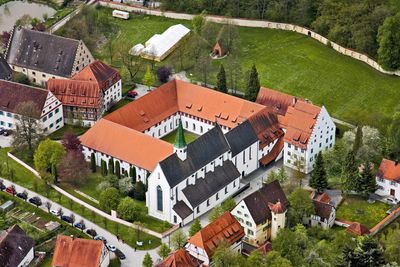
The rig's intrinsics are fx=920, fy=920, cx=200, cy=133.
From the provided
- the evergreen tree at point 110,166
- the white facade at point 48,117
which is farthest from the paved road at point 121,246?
the white facade at point 48,117

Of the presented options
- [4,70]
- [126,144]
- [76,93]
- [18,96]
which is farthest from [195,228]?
[4,70]

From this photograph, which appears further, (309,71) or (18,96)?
(309,71)

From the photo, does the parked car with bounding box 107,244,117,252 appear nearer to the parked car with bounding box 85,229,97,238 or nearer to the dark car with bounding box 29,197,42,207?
the parked car with bounding box 85,229,97,238

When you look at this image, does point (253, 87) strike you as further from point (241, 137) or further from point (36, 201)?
point (36, 201)

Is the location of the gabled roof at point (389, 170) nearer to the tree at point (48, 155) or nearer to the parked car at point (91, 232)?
the parked car at point (91, 232)

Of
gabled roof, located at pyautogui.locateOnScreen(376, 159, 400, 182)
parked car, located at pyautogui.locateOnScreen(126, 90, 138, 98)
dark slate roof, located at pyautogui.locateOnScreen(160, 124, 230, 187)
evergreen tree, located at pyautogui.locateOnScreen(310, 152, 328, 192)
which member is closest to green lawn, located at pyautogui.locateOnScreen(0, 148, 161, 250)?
dark slate roof, located at pyautogui.locateOnScreen(160, 124, 230, 187)

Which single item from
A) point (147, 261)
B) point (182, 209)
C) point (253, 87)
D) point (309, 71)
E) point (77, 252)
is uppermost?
point (253, 87)

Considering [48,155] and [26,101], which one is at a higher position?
[26,101]
